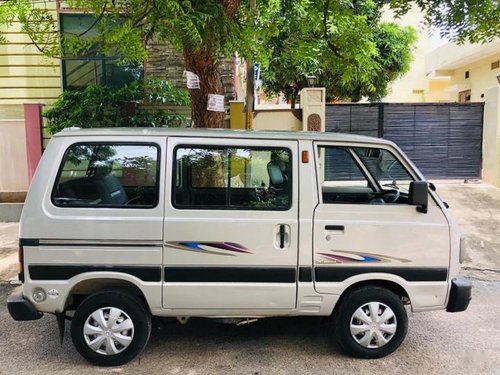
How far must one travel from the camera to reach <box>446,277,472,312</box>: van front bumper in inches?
155

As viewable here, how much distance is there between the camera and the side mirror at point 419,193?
3.80 meters

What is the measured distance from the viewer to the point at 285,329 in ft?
15.3

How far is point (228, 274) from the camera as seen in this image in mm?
3793

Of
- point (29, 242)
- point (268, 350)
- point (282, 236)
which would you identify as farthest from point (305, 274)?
point (29, 242)

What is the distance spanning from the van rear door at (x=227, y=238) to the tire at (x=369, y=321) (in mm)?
488

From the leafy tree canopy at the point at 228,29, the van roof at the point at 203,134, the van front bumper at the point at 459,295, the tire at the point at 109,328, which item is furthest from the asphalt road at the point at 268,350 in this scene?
the leafy tree canopy at the point at 228,29

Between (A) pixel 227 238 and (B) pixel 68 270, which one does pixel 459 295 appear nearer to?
(A) pixel 227 238

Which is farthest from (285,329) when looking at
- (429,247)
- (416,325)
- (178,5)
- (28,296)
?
(178,5)

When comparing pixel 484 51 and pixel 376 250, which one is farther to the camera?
pixel 484 51

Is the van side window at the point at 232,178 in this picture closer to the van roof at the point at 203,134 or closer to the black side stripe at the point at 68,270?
the van roof at the point at 203,134

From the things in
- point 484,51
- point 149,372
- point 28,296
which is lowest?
point 149,372

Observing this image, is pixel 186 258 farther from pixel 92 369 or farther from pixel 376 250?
pixel 376 250

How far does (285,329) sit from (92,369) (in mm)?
1819

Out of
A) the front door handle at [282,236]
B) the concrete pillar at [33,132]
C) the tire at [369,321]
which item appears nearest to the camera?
the front door handle at [282,236]
